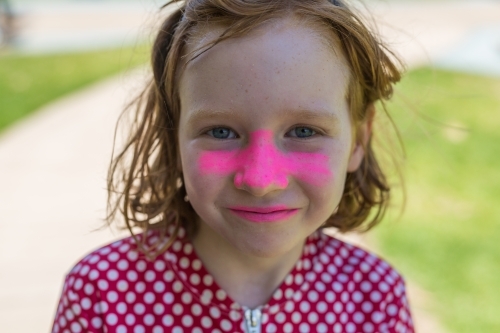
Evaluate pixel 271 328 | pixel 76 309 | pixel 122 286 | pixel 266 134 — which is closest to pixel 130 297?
pixel 122 286

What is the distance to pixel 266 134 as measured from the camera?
1.54 m

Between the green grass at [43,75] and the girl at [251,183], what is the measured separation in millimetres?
4581

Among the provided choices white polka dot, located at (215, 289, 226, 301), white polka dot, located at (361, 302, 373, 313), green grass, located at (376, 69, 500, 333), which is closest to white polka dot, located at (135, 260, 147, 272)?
white polka dot, located at (215, 289, 226, 301)

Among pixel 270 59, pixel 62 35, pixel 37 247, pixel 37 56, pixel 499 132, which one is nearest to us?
pixel 270 59

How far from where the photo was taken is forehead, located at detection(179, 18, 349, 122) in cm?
151

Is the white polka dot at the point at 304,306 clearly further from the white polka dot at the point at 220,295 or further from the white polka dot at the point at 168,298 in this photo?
the white polka dot at the point at 168,298

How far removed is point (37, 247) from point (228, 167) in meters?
2.73

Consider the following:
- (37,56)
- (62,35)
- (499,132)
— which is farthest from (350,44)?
(62,35)

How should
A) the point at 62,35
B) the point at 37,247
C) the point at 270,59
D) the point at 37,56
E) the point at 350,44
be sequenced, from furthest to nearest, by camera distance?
the point at 62,35
the point at 37,56
the point at 37,247
the point at 350,44
the point at 270,59

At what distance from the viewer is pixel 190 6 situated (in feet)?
5.46

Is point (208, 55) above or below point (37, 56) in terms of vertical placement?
below

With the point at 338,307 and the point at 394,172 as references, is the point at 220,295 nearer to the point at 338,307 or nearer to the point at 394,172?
the point at 338,307

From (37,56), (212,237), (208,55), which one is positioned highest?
(37,56)

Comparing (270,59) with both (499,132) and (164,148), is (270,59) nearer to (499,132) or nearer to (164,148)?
(164,148)
